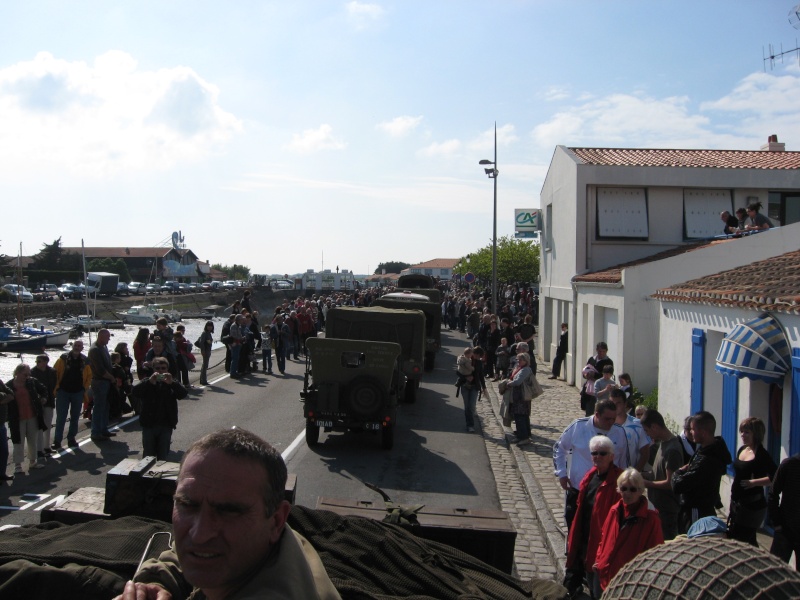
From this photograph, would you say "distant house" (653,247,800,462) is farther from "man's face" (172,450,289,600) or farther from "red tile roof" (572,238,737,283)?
"man's face" (172,450,289,600)

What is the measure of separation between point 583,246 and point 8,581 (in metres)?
19.2

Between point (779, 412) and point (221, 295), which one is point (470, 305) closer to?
point (779, 412)

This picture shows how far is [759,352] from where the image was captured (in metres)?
8.09

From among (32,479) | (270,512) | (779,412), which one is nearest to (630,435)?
(779,412)

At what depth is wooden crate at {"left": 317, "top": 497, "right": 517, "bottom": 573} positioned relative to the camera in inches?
176

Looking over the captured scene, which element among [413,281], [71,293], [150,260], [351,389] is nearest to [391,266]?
[150,260]

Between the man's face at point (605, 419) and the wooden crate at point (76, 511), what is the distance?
4364 mm

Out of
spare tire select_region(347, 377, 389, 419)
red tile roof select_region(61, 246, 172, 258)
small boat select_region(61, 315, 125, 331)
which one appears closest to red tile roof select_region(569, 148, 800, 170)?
spare tire select_region(347, 377, 389, 419)

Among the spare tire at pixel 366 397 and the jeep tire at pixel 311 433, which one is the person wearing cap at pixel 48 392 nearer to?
the jeep tire at pixel 311 433

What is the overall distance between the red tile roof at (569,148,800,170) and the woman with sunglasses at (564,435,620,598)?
15.8 meters

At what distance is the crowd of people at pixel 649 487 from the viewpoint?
199 inches

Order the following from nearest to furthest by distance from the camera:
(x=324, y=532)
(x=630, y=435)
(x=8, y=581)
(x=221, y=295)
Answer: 1. (x=8, y=581)
2. (x=324, y=532)
3. (x=630, y=435)
4. (x=221, y=295)

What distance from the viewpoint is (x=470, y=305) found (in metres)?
36.0

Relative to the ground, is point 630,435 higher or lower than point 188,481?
lower
